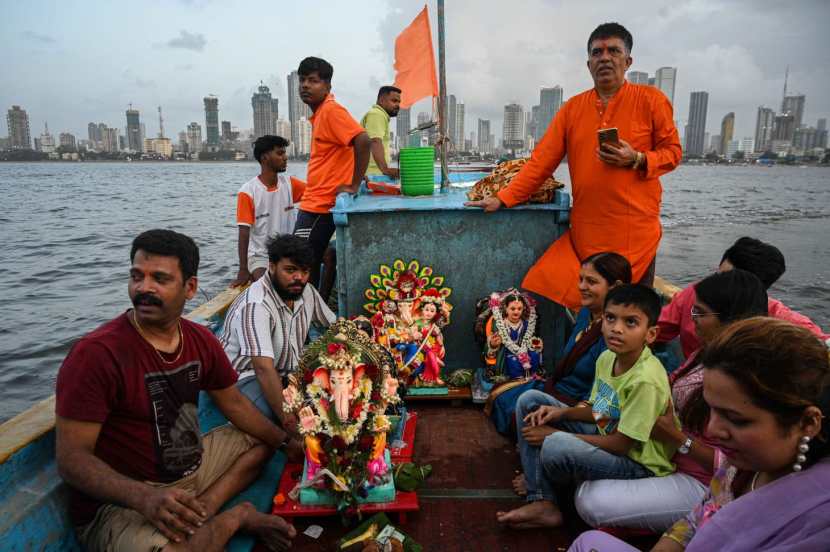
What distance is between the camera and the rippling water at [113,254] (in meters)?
9.80

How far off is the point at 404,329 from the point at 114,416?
222cm

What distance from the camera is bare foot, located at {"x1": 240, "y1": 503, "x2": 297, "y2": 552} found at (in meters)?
2.79

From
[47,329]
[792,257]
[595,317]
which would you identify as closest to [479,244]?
[595,317]

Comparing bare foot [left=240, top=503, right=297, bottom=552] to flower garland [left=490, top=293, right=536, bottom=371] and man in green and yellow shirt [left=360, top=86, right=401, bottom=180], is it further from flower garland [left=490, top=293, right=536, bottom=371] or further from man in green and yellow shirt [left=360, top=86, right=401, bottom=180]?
man in green and yellow shirt [left=360, top=86, right=401, bottom=180]

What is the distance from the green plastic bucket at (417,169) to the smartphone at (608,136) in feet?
6.17

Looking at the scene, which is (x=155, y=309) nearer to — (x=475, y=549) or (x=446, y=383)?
(x=475, y=549)

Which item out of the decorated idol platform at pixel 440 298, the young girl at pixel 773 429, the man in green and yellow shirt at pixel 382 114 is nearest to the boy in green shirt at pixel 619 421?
the decorated idol platform at pixel 440 298

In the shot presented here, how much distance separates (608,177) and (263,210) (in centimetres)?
343

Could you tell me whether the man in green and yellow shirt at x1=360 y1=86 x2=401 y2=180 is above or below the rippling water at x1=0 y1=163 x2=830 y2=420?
above

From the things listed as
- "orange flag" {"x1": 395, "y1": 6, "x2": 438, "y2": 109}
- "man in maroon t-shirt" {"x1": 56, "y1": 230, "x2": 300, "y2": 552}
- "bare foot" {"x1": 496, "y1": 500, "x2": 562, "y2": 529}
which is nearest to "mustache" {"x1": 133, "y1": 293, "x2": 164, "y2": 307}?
"man in maroon t-shirt" {"x1": 56, "y1": 230, "x2": 300, "y2": 552}

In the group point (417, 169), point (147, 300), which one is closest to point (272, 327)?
point (147, 300)

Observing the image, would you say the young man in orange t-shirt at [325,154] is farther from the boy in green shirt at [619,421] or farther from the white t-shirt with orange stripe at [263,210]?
the boy in green shirt at [619,421]

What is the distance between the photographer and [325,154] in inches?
204

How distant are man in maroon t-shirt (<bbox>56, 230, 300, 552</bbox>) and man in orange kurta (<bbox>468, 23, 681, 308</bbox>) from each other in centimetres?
264
